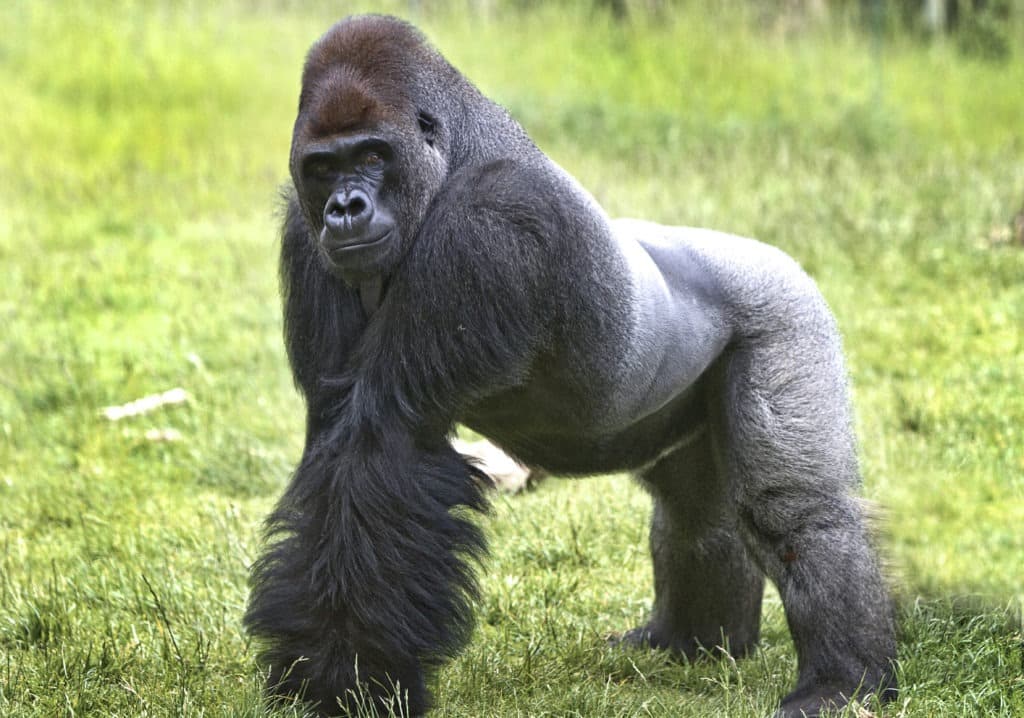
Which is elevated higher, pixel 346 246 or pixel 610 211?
pixel 346 246

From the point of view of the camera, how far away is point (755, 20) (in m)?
9.99

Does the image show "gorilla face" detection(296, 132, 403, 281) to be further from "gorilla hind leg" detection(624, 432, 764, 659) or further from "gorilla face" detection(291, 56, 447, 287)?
"gorilla hind leg" detection(624, 432, 764, 659)

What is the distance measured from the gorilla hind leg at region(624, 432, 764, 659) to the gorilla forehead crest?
124cm

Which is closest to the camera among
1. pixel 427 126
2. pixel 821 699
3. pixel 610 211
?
pixel 427 126

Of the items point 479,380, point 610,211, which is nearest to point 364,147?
point 479,380

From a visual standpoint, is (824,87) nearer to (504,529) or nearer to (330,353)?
(504,529)

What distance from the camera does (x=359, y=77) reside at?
2.81m

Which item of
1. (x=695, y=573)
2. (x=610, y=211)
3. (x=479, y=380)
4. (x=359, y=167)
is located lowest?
(x=610, y=211)

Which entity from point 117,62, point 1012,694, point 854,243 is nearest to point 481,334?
point 1012,694

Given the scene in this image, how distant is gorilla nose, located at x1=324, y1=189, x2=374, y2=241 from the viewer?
2748 mm

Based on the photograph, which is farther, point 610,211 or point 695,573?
point 610,211

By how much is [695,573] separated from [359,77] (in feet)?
5.45

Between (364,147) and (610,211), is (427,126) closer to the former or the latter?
(364,147)

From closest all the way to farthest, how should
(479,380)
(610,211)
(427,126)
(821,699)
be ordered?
(479,380), (427,126), (821,699), (610,211)
